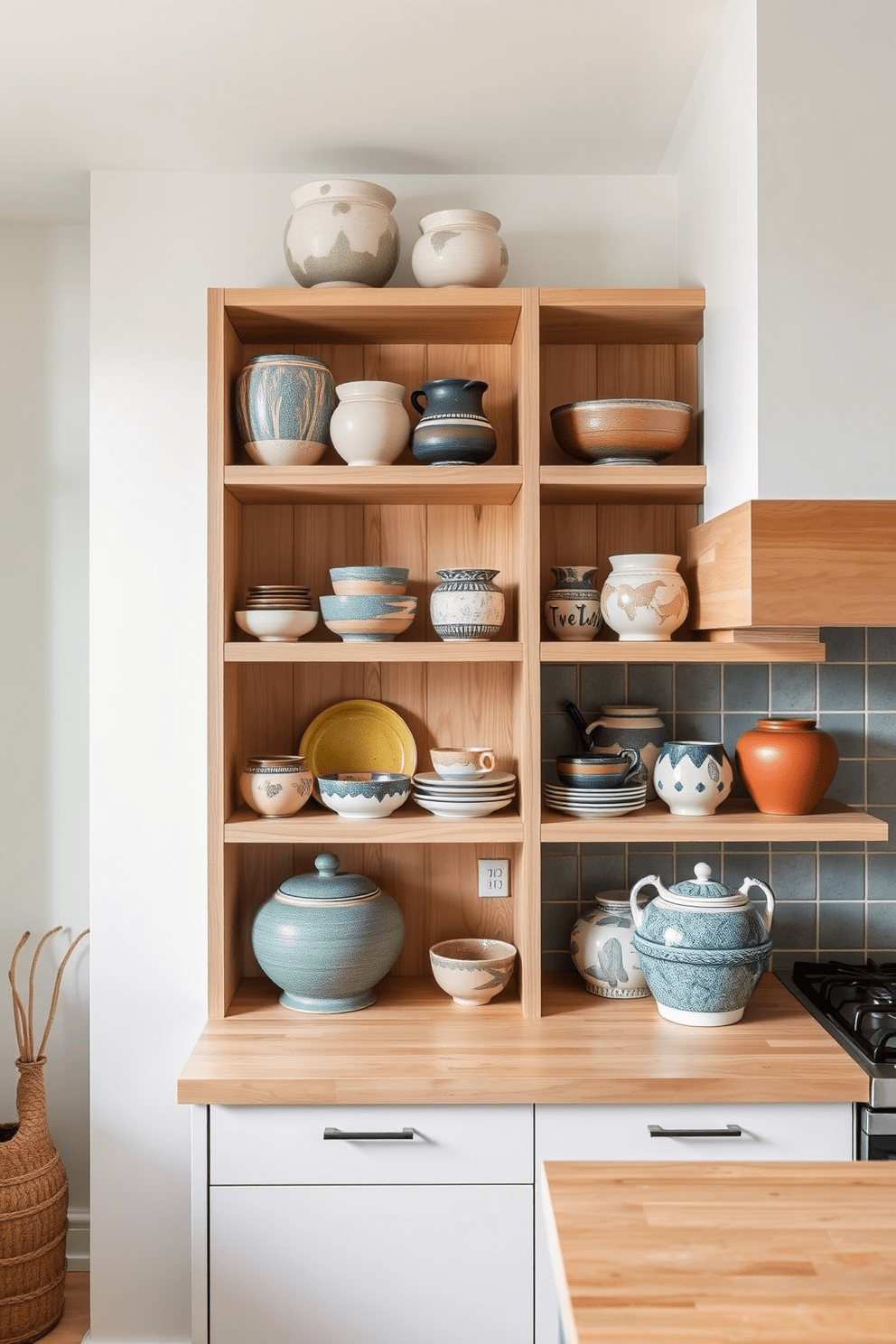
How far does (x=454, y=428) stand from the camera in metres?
2.14

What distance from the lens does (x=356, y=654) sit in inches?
83.4

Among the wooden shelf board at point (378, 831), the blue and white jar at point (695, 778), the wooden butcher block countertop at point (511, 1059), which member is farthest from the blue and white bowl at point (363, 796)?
the blue and white jar at point (695, 778)

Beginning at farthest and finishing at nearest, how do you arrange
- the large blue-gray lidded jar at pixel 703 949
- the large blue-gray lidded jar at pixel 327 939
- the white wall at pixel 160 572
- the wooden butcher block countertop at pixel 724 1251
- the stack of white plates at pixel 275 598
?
the white wall at pixel 160 572, the stack of white plates at pixel 275 598, the large blue-gray lidded jar at pixel 327 939, the large blue-gray lidded jar at pixel 703 949, the wooden butcher block countertop at pixel 724 1251

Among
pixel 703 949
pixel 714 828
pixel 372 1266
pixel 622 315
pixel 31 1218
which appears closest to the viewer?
pixel 372 1266

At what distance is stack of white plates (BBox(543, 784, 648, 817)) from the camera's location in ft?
7.00

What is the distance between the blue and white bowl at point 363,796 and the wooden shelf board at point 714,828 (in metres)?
0.30

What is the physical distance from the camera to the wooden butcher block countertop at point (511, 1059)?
1819mm

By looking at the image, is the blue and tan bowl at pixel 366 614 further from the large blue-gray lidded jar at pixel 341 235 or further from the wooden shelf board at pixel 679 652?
the large blue-gray lidded jar at pixel 341 235

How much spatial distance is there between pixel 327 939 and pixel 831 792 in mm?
1163

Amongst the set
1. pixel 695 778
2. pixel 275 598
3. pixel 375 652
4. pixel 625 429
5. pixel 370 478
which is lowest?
pixel 695 778

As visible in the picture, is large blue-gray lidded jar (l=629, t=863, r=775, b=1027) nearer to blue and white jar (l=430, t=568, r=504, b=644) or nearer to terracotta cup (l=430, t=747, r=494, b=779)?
terracotta cup (l=430, t=747, r=494, b=779)

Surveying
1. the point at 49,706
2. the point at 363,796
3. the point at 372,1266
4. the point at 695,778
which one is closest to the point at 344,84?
the point at 363,796

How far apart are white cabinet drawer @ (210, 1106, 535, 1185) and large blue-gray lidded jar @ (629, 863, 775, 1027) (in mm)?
386

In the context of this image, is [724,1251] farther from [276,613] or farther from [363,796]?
[276,613]
